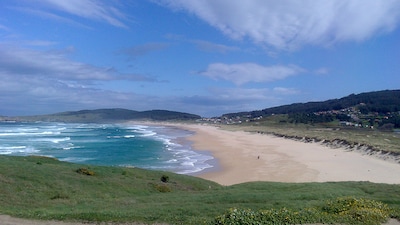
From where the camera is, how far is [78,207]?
14.3 m

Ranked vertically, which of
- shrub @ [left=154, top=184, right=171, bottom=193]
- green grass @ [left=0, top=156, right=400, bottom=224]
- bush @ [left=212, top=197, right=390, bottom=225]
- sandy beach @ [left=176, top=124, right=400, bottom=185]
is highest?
bush @ [left=212, top=197, right=390, bottom=225]

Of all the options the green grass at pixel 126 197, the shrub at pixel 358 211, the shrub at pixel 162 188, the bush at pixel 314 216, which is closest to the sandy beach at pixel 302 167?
the shrub at pixel 162 188

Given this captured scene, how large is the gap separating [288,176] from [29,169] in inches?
960

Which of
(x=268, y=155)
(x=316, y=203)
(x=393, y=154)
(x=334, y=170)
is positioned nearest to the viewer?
(x=316, y=203)

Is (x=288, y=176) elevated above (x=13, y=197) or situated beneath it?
situated beneath

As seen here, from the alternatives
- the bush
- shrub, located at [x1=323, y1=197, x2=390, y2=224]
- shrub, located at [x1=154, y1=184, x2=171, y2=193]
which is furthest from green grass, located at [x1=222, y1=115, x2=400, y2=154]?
the bush

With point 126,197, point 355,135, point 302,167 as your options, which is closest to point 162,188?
point 126,197

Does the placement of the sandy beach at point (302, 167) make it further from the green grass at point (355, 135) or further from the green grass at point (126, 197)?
the green grass at point (126, 197)

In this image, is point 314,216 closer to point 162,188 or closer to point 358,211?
point 358,211

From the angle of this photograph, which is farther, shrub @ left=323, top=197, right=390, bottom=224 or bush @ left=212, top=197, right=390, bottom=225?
shrub @ left=323, top=197, right=390, bottom=224

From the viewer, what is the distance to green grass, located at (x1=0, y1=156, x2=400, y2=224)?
12266mm

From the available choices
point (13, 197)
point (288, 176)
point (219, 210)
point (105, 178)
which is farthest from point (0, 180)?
point (288, 176)

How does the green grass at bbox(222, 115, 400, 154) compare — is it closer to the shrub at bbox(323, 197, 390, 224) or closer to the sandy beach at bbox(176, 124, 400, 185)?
the sandy beach at bbox(176, 124, 400, 185)

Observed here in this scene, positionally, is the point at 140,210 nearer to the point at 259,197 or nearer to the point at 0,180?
the point at 259,197
